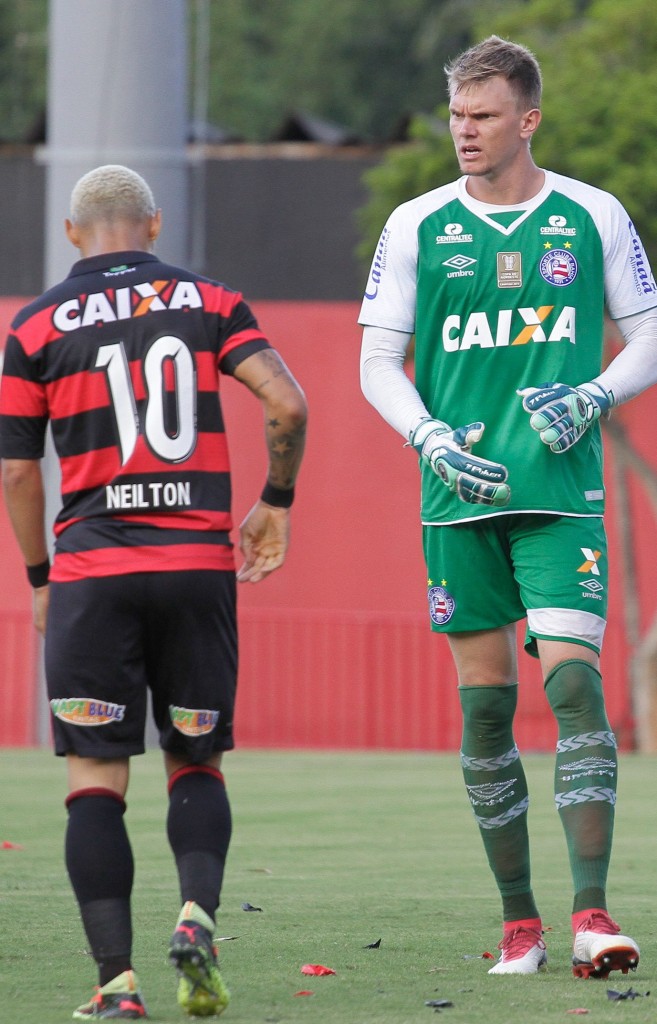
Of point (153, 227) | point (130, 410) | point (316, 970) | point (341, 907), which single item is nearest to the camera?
point (130, 410)

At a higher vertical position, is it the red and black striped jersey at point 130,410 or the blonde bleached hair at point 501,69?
the blonde bleached hair at point 501,69

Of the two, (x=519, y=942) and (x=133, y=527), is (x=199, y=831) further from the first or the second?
(x=519, y=942)

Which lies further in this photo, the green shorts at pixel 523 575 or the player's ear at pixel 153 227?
the green shorts at pixel 523 575

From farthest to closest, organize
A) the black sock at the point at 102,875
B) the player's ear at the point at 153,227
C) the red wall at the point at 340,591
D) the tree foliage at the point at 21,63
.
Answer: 1. the tree foliage at the point at 21,63
2. the red wall at the point at 340,591
3. the player's ear at the point at 153,227
4. the black sock at the point at 102,875

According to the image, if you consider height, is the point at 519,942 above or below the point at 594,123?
below

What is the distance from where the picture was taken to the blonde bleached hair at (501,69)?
4422mm

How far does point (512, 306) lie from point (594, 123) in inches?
405

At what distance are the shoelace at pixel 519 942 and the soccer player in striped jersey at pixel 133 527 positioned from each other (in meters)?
0.82

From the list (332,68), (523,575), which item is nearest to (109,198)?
(523,575)

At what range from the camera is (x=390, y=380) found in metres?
4.44

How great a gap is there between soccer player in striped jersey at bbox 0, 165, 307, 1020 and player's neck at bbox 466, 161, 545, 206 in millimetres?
797

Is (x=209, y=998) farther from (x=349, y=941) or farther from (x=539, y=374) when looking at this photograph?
(x=539, y=374)

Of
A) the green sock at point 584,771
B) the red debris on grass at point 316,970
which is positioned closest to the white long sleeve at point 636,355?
the green sock at point 584,771

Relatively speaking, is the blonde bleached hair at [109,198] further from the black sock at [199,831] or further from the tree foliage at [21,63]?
the tree foliage at [21,63]
